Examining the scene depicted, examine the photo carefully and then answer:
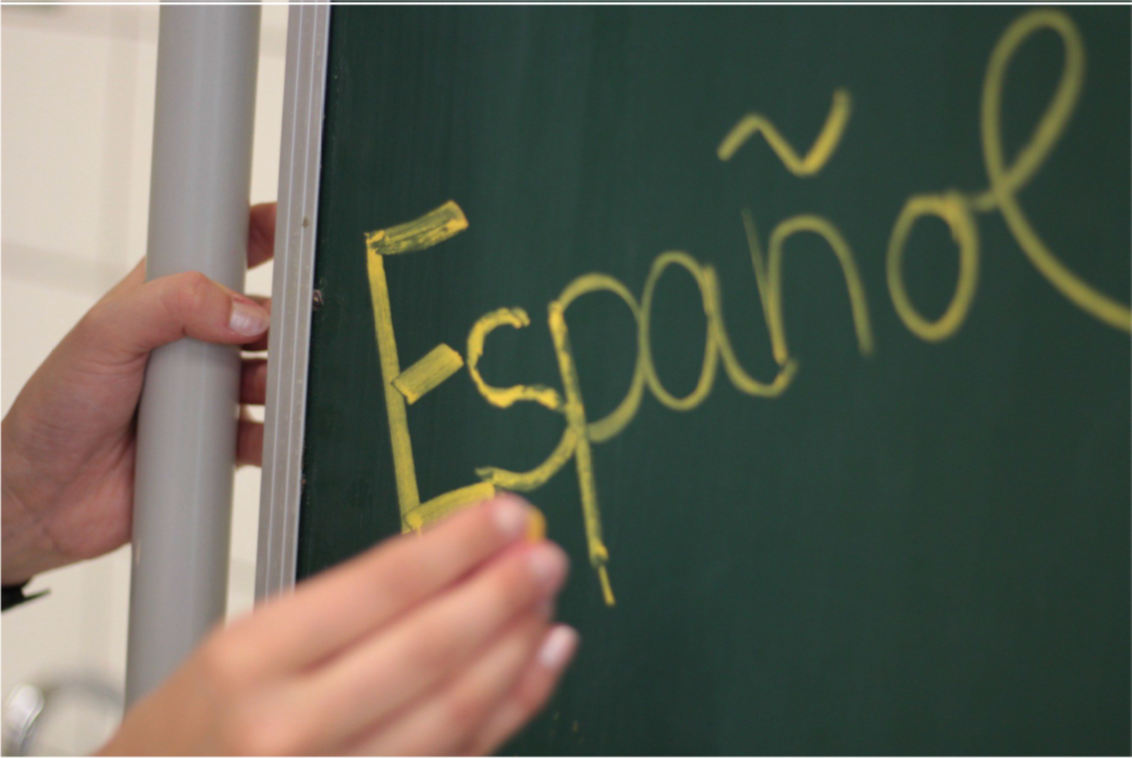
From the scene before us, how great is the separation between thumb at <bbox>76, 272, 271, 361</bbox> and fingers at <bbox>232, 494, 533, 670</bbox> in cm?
45

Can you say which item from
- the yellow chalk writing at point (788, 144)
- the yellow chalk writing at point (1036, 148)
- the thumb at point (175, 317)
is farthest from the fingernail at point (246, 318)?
the yellow chalk writing at point (1036, 148)

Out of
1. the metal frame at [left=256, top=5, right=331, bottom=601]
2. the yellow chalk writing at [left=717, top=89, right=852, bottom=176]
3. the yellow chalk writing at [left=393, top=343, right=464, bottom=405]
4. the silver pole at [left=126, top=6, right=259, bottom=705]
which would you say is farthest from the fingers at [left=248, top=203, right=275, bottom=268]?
the yellow chalk writing at [left=717, top=89, right=852, bottom=176]

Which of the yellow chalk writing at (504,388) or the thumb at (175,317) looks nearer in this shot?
the yellow chalk writing at (504,388)

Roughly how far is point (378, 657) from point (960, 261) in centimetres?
27

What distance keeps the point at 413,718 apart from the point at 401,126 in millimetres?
391

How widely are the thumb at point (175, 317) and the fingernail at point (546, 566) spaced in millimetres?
476

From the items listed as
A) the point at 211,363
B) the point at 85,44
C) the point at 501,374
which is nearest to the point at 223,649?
the point at 501,374

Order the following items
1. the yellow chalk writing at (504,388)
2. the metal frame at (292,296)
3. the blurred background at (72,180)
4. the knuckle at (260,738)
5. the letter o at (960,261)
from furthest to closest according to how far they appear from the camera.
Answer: the blurred background at (72,180)
the metal frame at (292,296)
the yellow chalk writing at (504,388)
the letter o at (960,261)
the knuckle at (260,738)

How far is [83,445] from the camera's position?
0.74 meters

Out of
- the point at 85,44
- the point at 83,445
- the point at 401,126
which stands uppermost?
the point at 85,44

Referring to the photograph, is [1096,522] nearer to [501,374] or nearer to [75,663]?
[501,374]

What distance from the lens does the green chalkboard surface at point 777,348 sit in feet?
1.03

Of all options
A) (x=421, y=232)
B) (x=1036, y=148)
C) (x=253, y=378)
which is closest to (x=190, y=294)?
(x=253, y=378)

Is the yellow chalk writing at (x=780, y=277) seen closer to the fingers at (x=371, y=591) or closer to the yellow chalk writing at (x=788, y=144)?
the yellow chalk writing at (x=788, y=144)
